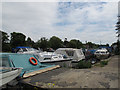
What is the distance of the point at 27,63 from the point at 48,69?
1137 mm

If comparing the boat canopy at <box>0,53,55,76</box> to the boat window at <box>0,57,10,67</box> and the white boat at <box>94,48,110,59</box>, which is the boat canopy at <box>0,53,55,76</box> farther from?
the white boat at <box>94,48,110,59</box>

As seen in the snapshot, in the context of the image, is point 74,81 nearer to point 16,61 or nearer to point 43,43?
point 16,61

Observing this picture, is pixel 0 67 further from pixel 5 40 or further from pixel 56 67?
pixel 5 40

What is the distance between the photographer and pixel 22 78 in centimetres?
382

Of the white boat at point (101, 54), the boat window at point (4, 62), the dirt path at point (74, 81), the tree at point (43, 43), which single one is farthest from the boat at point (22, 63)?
the tree at point (43, 43)

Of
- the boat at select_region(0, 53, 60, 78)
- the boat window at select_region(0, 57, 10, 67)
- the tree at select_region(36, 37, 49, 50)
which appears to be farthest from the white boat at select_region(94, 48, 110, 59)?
the tree at select_region(36, 37, 49, 50)

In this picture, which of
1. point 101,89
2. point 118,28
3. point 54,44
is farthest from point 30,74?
point 54,44

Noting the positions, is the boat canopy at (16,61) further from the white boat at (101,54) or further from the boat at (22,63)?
the white boat at (101,54)

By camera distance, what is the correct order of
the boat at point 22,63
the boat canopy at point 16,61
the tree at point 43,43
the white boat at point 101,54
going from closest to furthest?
the boat at point 22,63 → the boat canopy at point 16,61 → the white boat at point 101,54 → the tree at point 43,43

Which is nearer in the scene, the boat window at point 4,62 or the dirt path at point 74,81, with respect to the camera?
the dirt path at point 74,81

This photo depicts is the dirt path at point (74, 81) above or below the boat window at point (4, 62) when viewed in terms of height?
below

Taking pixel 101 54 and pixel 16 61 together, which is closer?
pixel 16 61

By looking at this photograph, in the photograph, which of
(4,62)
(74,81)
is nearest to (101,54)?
(74,81)

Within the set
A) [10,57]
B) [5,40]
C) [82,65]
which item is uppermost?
[5,40]
